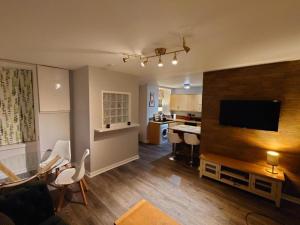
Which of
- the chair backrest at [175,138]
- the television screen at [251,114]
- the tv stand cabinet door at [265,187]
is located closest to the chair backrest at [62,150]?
the chair backrest at [175,138]

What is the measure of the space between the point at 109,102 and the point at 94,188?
1863mm

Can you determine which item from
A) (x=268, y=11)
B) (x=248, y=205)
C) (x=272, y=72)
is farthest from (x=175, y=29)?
(x=248, y=205)

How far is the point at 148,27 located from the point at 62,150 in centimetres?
291

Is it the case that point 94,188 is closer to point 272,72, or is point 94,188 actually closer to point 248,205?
point 248,205

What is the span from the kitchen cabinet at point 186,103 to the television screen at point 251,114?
322 centimetres

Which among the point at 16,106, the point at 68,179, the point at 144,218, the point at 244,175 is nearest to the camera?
the point at 144,218

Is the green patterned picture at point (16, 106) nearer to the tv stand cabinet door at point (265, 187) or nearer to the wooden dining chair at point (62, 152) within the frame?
the wooden dining chair at point (62, 152)

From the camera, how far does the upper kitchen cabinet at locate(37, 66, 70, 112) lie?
2.97m

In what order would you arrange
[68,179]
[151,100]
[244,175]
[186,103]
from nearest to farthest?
[68,179] < [244,175] < [151,100] < [186,103]

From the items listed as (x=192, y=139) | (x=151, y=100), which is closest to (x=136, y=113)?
(x=192, y=139)

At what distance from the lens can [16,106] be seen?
115 inches

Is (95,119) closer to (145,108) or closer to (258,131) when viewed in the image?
(145,108)

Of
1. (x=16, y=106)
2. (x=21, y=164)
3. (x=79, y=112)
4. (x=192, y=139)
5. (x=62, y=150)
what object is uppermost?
(x=16, y=106)

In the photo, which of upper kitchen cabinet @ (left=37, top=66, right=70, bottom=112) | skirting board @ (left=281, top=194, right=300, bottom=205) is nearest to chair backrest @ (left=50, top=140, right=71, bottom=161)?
upper kitchen cabinet @ (left=37, top=66, right=70, bottom=112)
